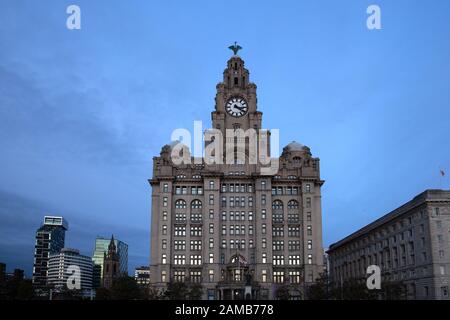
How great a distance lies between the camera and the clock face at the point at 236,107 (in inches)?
6181

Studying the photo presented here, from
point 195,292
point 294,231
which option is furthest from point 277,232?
point 195,292

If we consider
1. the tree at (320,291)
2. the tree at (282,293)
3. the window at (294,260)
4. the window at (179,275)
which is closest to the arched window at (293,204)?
the window at (294,260)

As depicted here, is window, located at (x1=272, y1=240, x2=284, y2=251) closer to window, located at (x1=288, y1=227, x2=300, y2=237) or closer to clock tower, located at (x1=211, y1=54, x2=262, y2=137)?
window, located at (x1=288, y1=227, x2=300, y2=237)

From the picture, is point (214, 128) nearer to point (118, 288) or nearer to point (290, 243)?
point (290, 243)

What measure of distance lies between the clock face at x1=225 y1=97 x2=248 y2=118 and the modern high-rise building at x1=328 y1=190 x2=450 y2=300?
4929 centimetres

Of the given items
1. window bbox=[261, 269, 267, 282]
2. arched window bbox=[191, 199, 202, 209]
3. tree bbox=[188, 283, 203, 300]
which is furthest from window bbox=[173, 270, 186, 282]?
window bbox=[261, 269, 267, 282]

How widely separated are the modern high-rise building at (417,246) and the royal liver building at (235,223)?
1775 cm

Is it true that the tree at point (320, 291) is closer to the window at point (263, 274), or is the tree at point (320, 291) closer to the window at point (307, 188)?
the window at point (263, 274)

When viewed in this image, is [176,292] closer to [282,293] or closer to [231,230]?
[282,293]

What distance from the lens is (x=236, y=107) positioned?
15750cm

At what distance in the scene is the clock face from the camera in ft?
515
